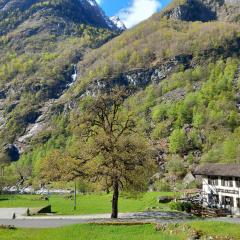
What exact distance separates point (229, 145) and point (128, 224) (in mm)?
119362

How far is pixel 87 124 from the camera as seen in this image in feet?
188

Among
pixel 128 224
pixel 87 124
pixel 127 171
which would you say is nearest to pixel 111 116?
pixel 87 124

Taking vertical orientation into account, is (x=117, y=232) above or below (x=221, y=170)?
below

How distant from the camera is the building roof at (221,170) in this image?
8492 cm

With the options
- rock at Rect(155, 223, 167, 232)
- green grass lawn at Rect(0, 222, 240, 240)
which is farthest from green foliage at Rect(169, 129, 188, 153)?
rock at Rect(155, 223, 167, 232)

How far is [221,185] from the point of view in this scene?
88.1 meters

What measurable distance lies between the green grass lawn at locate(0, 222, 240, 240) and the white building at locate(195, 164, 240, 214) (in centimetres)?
4369

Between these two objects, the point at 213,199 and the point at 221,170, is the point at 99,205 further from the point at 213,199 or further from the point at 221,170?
the point at 221,170

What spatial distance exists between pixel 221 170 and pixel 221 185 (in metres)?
2.98

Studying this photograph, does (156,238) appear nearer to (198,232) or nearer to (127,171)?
(198,232)

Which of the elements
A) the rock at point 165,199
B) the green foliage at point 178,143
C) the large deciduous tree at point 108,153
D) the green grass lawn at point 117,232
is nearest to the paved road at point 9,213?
the large deciduous tree at point 108,153

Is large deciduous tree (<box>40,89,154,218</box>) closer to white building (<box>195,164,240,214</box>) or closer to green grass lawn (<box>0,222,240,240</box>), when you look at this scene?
green grass lawn (<box>0,222,240,240</box>)

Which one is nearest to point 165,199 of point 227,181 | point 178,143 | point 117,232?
point 227,181

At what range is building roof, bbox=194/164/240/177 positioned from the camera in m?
84.9
